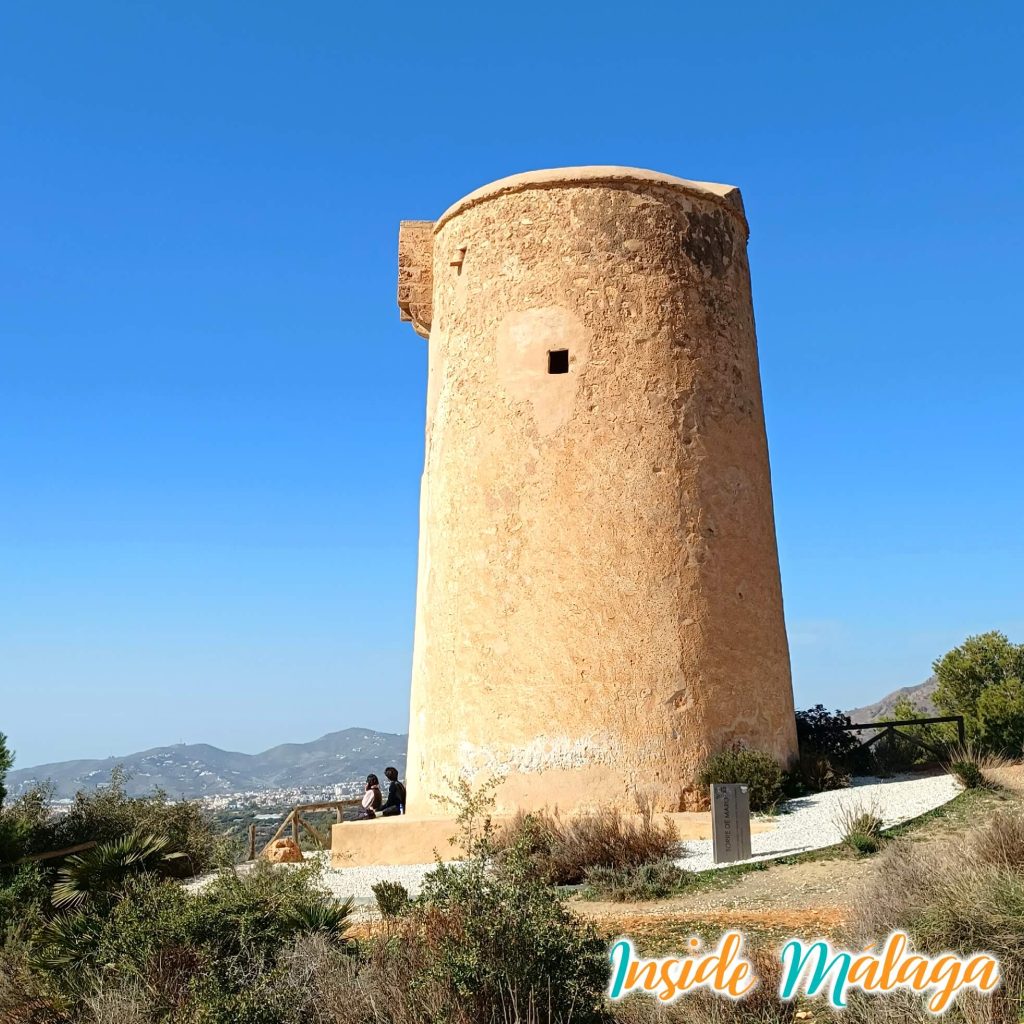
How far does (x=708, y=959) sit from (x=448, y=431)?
28.2 feet

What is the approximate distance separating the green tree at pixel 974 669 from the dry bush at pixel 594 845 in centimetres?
1650

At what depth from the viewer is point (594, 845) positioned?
9.47m

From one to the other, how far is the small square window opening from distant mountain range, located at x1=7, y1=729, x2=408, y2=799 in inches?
4205

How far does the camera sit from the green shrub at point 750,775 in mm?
11320

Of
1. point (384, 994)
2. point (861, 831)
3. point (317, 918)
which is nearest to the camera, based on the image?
point (384, 994)

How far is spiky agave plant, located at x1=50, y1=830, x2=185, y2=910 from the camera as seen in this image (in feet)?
28.7

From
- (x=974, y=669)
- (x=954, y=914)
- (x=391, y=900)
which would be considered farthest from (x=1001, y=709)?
(x=954, y=914)

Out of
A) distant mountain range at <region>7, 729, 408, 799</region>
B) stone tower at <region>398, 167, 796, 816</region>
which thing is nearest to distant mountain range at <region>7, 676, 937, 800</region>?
distant mountain range at <region>7, 729, 408, 799</region>

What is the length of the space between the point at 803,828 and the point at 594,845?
225 centimetres

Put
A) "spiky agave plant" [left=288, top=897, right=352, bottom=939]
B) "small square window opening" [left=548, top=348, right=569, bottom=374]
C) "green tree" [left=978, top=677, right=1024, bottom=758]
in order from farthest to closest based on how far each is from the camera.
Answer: "green tree" [left=978, top=677, right=1024, bottom=758], "small square window opening" [left=548, top=348, right=569, bottom=374], "spiky agave plant" [left=288, top=897, right=352, bottom=939]

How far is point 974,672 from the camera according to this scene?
2445cm

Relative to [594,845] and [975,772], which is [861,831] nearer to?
[594,845]

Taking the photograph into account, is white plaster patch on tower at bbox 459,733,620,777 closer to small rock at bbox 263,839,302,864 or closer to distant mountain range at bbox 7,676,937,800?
small rock at bbox 263,839,302,864

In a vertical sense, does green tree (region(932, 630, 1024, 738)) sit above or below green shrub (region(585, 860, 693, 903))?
above
